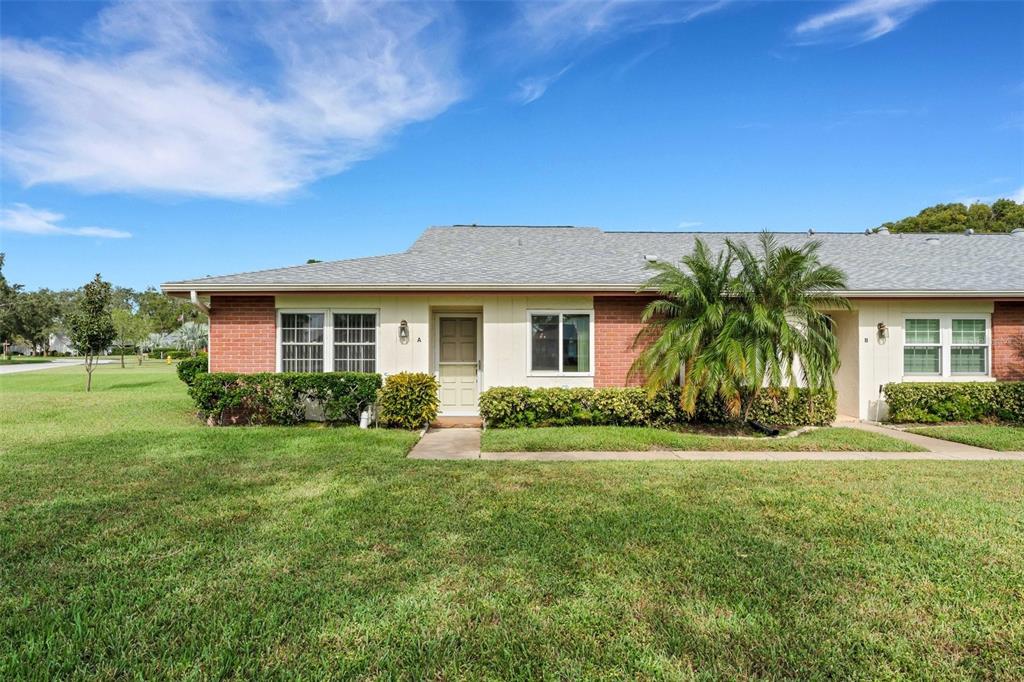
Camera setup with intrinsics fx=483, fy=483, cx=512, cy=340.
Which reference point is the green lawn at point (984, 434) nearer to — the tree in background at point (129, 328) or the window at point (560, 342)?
the window at point (560, 342)

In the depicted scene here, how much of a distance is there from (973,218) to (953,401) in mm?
28515

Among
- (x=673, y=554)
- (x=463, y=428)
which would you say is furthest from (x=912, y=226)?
(x=673, y=554)

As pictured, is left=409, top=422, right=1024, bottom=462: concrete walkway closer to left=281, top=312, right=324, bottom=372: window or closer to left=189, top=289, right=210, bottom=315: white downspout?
left=281, top=312, right=324, bottom=372: window

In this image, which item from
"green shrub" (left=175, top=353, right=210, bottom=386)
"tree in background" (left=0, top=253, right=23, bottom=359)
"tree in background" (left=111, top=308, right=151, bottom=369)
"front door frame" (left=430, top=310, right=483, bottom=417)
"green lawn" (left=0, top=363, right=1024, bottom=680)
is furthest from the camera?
"tree in background" (left=0, top=253, right=23, bottom=359)

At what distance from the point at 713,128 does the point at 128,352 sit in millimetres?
Result: 71671

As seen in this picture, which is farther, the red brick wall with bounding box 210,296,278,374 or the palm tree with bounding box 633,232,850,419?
the red brick wall with bounding box 210,296,278,374

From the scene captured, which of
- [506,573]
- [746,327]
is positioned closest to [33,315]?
[746,327]

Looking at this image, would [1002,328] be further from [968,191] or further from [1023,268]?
[968,191]

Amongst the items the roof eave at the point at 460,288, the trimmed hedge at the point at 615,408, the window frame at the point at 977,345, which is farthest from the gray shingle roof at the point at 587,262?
the trimmed hedge at the point at 615,408

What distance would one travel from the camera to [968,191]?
28250 millimetres

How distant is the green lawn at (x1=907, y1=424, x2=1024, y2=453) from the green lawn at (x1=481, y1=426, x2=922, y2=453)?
4.32ft

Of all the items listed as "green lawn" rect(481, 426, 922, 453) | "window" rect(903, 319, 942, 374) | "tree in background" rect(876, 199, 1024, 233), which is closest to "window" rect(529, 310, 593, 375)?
"green lawn" rect(481, 426, 922, 453)

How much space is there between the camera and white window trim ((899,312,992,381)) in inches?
430

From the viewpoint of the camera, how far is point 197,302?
32.9 ft
